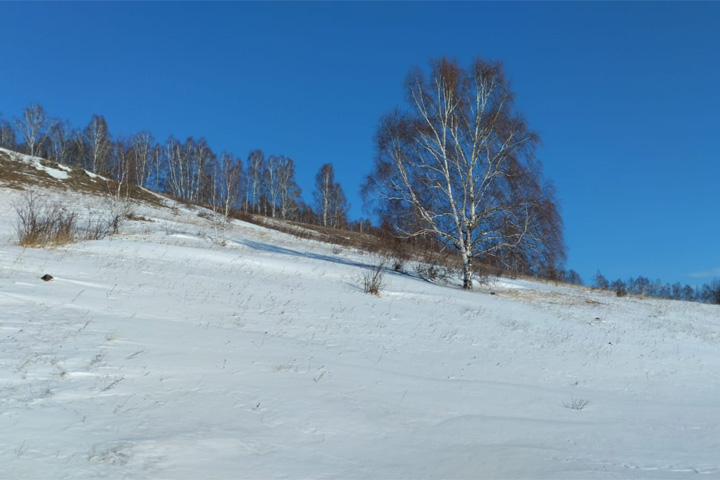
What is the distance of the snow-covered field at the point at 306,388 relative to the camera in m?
3.26

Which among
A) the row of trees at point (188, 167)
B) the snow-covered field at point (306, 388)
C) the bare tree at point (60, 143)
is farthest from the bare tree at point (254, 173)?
the snow-covered field at point (306, 388)

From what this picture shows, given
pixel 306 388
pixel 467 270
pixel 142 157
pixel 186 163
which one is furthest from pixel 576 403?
pixel 186 163

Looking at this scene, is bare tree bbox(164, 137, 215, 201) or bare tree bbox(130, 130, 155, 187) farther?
bare tree bbox(164, 137, 215, 201)

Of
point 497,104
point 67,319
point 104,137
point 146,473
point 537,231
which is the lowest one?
point 146,473

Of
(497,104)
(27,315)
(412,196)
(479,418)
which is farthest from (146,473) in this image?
(497,104)

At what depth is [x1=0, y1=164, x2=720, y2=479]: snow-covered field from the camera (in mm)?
3258

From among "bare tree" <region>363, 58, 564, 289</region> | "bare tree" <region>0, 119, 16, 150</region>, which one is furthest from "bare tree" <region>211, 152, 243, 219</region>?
"bare tree" <region>0, 119, 16, 150</region>

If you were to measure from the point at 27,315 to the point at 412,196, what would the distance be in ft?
46.4

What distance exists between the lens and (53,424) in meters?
3.20

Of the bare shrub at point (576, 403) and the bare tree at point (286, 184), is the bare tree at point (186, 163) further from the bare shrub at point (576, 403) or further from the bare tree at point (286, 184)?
the bare shrub at point (576, 403)

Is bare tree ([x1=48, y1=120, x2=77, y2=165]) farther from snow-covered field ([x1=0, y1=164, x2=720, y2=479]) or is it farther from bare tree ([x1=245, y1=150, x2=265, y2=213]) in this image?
snow-covered field ([x1=0, y1=164, x2=720, y2=479])

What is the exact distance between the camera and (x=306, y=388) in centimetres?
486

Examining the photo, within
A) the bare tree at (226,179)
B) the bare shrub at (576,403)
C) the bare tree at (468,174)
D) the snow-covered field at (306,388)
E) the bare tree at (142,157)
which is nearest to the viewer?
the snow-covered field at (306,388)

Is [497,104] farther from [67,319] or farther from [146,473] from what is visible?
[146,473]
